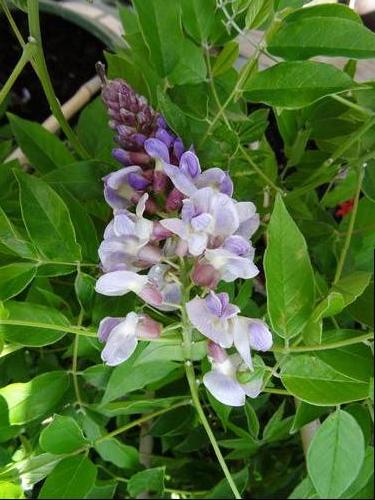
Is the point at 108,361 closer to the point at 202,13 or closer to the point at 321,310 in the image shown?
the point at 321,310

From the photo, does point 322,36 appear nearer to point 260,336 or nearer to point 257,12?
point 257,12

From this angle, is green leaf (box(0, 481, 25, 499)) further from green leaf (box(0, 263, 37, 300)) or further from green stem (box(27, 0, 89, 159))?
green stem (box(27, 0, 89, 159))

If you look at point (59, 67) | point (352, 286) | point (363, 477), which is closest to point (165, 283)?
point (352, 286)

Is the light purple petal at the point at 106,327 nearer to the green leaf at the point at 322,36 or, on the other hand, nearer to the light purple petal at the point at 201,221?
the light purple petal at the point at 201,221

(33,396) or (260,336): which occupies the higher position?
(260,336)

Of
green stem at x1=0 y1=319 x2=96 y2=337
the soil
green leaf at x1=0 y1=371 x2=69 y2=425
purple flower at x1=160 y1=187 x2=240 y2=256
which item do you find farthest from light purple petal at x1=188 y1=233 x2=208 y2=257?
the soil
